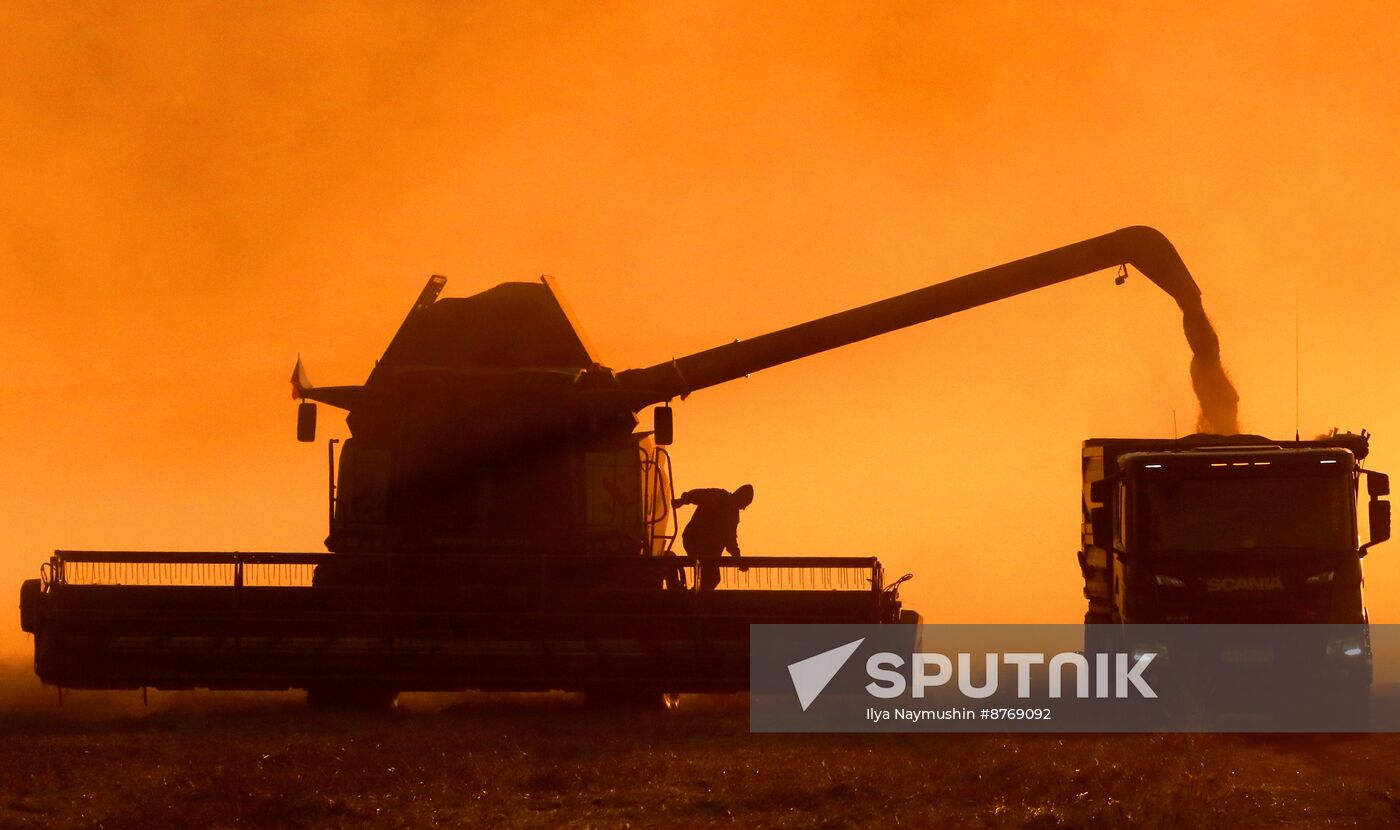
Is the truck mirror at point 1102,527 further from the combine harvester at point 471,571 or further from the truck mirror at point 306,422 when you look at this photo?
the truck mirror at point 306,422

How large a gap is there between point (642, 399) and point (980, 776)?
1046 centimetres

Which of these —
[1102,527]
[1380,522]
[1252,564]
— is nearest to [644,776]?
[1252,564]

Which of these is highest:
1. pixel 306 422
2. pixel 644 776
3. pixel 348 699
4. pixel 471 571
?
pixel 306 422

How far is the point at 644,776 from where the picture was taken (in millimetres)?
16312

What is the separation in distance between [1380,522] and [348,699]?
12275 mm

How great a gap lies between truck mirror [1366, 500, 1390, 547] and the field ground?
266cm

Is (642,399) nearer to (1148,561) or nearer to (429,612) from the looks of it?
(429,612)

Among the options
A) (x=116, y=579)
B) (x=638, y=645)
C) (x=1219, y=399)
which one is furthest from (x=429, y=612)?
(x=1219, y=399)

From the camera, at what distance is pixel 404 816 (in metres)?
14.3

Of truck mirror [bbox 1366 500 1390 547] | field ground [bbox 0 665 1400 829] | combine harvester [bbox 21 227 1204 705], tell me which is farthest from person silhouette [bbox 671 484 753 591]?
truck mirror [bbox 1366 500 1390 547]

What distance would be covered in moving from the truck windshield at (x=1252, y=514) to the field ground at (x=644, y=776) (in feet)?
7.85

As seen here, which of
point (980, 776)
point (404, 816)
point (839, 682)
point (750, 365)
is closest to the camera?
point (404, 816)

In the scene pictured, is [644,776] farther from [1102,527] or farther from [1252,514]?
[1102,527]

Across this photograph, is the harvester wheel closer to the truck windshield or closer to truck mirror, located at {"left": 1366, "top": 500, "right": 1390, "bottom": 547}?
the truck windshield
